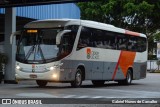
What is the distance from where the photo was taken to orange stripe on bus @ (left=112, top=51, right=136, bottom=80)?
2748 centimetres

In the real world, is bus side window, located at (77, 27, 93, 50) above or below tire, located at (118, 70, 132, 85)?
above

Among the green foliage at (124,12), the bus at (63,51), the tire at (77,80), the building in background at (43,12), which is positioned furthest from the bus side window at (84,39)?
the green foliage at (124,12)

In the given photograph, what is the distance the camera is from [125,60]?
92.3ft

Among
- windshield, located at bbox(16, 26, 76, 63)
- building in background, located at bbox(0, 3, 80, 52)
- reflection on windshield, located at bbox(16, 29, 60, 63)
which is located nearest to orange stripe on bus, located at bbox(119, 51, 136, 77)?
windshield, located at bbox(16, 26, 76, 63)

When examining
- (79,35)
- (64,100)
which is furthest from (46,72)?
(64,100)

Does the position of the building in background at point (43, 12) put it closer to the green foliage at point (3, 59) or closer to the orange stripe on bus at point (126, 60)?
the green foliage at point (3, 59)

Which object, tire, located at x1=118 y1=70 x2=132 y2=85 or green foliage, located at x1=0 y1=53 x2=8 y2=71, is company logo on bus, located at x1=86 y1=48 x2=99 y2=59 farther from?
green foliage, located at x1=0 y1=53 x2=8 y2=71

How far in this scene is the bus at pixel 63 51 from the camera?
71.8ft

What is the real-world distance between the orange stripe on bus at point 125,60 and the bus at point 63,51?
59.2 inches

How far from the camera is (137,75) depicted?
29.8m

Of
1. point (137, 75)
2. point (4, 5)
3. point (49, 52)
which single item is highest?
point (4, 5)

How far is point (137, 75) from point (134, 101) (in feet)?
63.2

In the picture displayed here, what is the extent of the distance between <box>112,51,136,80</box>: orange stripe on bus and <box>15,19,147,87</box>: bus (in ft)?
4.93

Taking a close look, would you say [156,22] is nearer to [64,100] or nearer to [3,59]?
[3,59]
